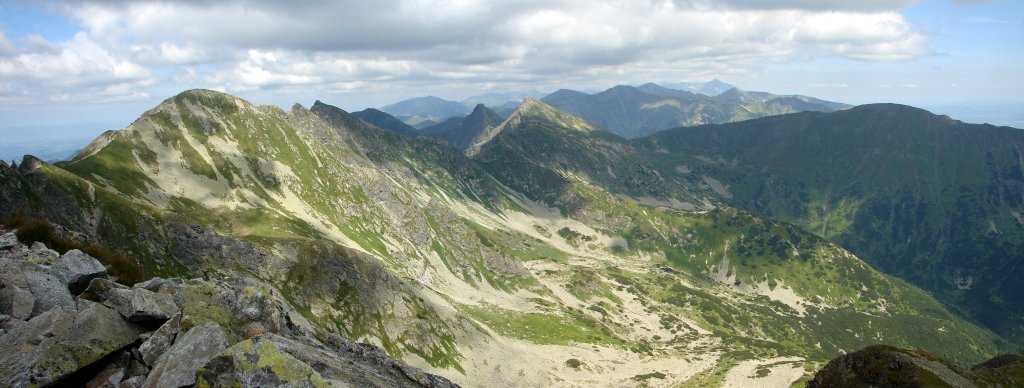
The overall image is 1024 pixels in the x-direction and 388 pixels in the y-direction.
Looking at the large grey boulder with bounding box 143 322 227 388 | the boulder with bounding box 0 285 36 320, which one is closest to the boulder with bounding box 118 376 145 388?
the large grey boulder with bounding box 143 322 227 388

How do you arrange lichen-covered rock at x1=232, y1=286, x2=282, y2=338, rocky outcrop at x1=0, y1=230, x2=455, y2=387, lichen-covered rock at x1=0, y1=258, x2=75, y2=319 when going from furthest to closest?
lichen-covered rock at x1=232, y1=286, x2=282, y2=338 < lichen-covered rock at x1=0, y1=258, x2=75, y2=319 < rocky outcrop at x1=0, y1=230, x2=455, y2=387

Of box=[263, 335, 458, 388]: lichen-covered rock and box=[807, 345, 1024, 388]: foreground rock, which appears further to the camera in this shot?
box=[807, 345, 1024, 388]: foreground rock

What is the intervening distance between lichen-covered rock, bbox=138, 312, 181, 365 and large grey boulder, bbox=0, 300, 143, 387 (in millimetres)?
1295

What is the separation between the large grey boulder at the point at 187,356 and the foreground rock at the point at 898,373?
79.9m

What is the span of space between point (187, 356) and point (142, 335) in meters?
3.93

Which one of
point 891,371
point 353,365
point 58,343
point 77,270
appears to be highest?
point 77,270

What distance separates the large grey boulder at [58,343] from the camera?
19.2m

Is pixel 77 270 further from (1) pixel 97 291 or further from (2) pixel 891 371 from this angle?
(2) pixel 891 371

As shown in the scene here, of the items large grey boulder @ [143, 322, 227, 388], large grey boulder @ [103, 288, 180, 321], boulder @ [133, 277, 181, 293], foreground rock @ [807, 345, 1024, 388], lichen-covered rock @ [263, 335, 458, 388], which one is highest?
large grey boulder @ [103, 288, 180, 321]

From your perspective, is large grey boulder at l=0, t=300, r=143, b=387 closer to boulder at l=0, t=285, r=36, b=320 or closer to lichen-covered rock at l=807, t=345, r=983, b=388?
boulder at l=0, t=285, r=36, b=320

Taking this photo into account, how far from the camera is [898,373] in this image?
69750 millimetres

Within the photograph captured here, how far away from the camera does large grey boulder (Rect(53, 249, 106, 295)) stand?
2712 centimetres

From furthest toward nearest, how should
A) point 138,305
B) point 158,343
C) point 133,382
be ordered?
1. point 138,305
2. point 158,343
3. point 133,382

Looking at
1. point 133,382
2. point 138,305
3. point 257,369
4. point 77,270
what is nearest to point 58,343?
point 133,382
